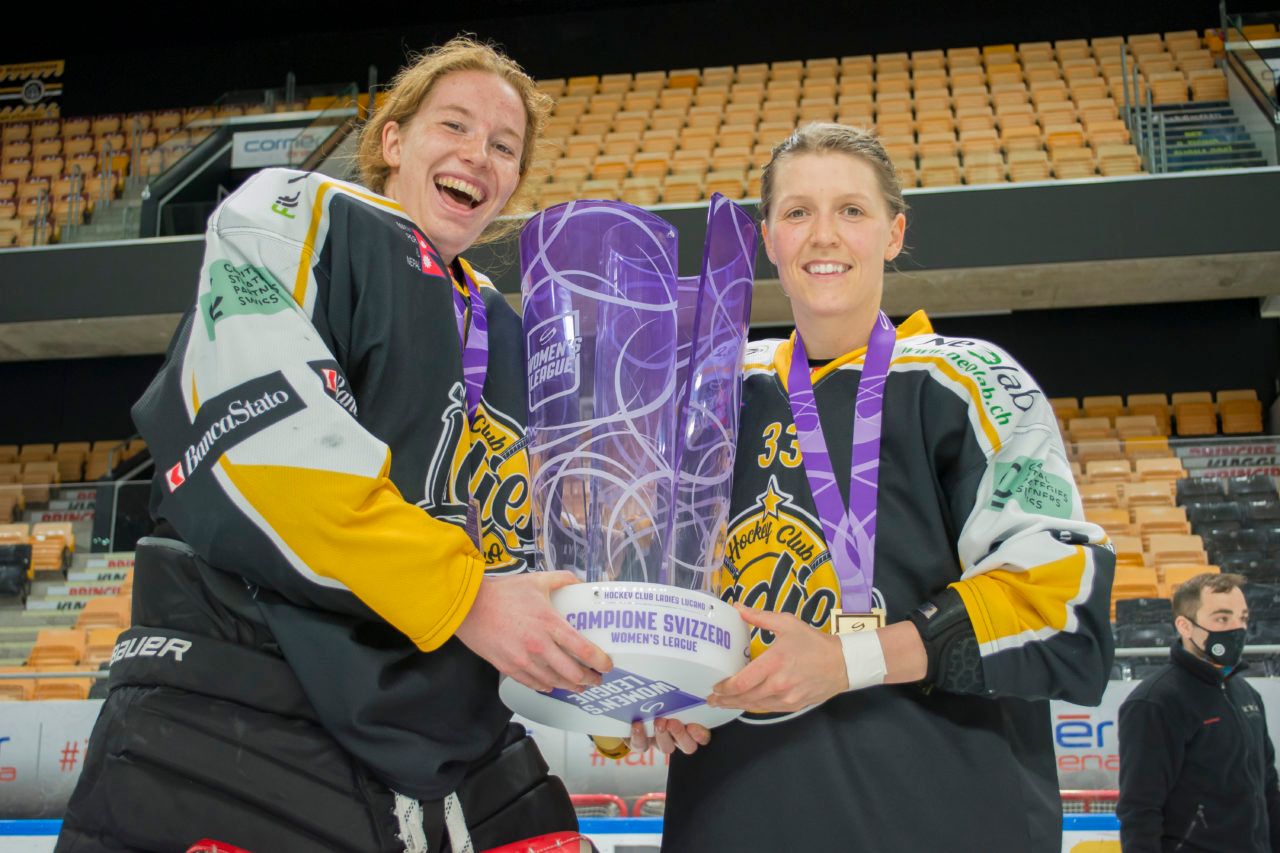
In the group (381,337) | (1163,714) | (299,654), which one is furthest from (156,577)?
(1163,714)

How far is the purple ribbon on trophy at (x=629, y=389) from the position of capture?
56.1 inches

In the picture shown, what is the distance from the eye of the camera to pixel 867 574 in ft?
4.90

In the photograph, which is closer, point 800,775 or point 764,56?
point 800,775

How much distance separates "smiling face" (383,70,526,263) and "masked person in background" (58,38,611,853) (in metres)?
0.17

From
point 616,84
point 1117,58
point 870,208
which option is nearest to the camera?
point 870,208

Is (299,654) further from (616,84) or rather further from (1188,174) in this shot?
(616,84)

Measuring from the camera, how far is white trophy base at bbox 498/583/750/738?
122 centimetres

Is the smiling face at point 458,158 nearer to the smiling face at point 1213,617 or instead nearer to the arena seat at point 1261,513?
the smiling face at point 1213,617

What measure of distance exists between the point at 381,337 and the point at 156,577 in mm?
378

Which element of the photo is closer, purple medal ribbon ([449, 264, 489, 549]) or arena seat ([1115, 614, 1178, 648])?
purple medal ribbon ([449, 264, 489, 549])

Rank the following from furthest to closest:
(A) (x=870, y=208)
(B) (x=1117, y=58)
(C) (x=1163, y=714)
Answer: (B) (x=1117, y=58) → (C) (x=1163, y=714) → (A) (x=870, y=208)

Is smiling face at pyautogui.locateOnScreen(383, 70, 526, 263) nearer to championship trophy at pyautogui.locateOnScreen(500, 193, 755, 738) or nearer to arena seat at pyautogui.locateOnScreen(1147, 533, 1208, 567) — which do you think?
championship trophy at pyautogui.locateOnScreen(500, 193, 755, 738)

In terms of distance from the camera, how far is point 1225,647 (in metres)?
3.93

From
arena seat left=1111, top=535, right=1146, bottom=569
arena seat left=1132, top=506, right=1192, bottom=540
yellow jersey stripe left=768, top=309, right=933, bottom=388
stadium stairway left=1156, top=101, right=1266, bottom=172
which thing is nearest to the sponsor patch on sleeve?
yellow jersey stripe left=768, top=309, right=933, bottom=388
